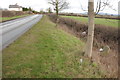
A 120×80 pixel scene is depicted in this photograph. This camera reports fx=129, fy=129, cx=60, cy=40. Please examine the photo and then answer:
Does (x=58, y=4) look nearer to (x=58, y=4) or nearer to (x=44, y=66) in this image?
(x=58, y=4)

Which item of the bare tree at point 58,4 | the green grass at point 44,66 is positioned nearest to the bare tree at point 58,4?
the bare tree at point 58,4

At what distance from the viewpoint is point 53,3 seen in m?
18.3

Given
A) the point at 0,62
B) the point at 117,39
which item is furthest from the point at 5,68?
the point at 117,39

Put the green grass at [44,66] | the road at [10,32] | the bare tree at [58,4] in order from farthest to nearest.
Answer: the bare tree at [58,4] → the road at [10,32] → the green grass at [44,66]

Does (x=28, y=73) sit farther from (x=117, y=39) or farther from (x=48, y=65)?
(x=117, y=39)

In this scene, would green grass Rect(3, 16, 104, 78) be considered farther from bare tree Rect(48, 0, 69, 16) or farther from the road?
bare tree Rect(48, 0, 69, 16)

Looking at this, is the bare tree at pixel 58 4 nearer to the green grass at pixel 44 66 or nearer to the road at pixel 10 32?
the road at pixel 10 32

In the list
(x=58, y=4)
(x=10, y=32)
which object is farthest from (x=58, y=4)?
(x=10, y=32)


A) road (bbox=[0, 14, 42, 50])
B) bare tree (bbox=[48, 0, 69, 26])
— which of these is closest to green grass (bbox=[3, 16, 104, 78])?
road (bbox=[0, 14, 42, 50])

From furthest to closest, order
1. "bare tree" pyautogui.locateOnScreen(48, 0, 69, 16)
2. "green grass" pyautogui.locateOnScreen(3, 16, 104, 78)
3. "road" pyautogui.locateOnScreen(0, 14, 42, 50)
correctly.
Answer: "bare tree" pyautogui.locateOnScreen(48, 0, 69, 16)
"road" pyautogui.locateOnScreen(0, 14, 42, 50)
"green grass" pyautogui.locateOnScreen(3, 16, 104, 78)

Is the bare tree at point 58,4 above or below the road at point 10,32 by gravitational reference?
above

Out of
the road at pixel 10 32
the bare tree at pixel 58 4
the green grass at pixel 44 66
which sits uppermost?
the bare tree at pixel 58 4

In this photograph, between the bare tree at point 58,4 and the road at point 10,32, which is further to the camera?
the bare tree at point 58,4

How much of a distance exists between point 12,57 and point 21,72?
1.61m
